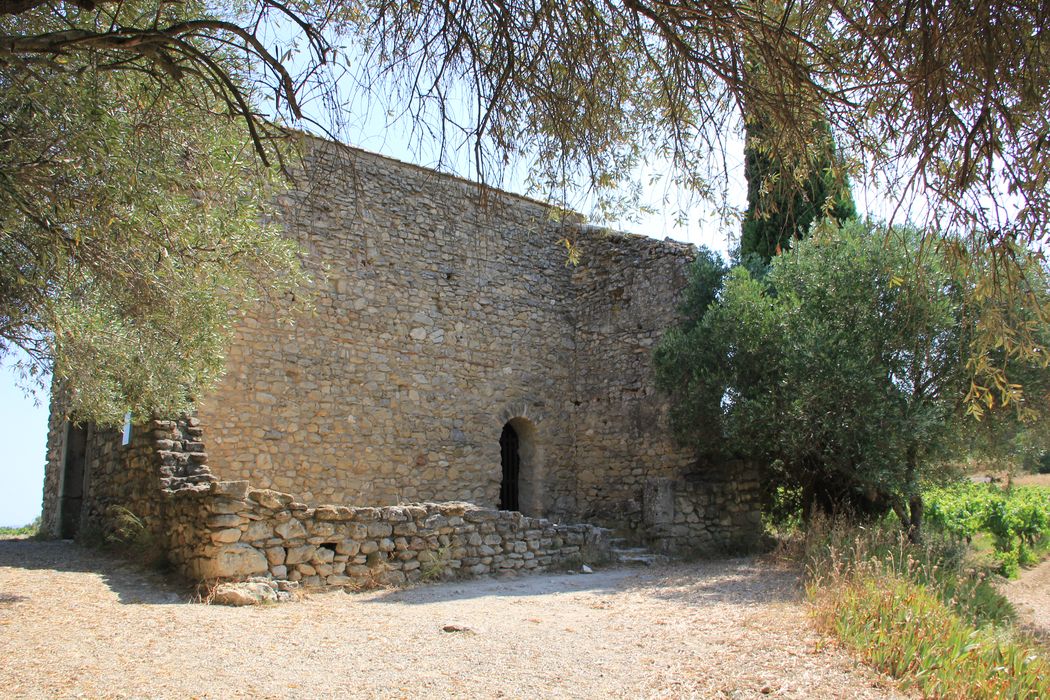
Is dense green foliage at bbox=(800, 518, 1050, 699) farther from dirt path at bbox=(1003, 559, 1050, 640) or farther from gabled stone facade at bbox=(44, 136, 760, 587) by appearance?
gabled stone facade at bbox=(44, 136, 760, 587)

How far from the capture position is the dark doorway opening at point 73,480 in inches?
467

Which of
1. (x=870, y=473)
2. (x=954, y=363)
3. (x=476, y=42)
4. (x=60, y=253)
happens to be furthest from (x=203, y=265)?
(x=954, y=363)

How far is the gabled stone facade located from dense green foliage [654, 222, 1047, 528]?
1523 mm

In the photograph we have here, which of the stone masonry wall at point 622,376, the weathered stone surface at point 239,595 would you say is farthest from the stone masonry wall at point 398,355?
the weathered stone surface at point 239,595

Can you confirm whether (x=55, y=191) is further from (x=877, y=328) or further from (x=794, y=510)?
(x=794, y=510)

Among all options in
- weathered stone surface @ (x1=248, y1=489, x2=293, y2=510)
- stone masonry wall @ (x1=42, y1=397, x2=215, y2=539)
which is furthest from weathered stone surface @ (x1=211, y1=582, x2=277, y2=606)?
stone masonry wall @ (x1=42, y1=397, x2=215, y2=539)

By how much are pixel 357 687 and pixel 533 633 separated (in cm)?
190

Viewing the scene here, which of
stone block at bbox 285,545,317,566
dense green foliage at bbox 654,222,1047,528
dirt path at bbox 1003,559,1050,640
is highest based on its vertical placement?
dense green foliage at bbox 654,222,1047,528

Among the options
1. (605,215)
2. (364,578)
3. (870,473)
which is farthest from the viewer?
(870,473)

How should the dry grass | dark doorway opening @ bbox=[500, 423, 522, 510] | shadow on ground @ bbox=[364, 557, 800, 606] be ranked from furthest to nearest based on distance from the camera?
the dry grass, dark doorway opening @ bbox=[500, 423, 522, 510], shadow on ground @ bbox=[364, 557, 800, 606]

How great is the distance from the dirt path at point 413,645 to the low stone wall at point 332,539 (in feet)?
1.40

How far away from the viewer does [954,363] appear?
10.2 metres

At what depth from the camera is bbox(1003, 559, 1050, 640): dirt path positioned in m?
9.74

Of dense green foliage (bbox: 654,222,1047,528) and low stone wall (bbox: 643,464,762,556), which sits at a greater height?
dense green foliage (bbox: 654,222,1047,528)
